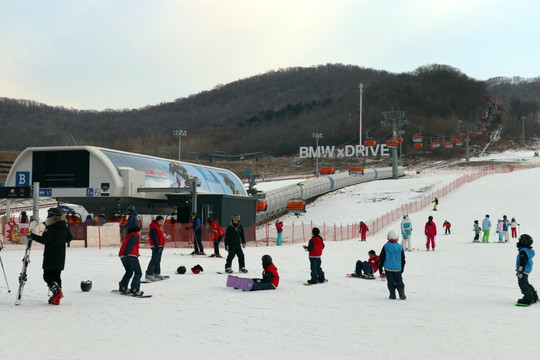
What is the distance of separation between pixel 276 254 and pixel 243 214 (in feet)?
42.3

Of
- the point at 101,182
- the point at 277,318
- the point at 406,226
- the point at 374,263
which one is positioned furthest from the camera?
the point at 101,182

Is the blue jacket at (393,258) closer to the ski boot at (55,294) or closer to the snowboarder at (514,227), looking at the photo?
the ski boot at (55,294)

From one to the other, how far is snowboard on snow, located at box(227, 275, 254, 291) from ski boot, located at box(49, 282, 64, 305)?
3.90m

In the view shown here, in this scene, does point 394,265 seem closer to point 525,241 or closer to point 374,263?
point 525,241

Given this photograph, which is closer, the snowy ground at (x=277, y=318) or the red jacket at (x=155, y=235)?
the snowy ground at (x=277, y=318)

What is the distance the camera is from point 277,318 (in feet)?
29.6

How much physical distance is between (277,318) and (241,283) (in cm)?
319

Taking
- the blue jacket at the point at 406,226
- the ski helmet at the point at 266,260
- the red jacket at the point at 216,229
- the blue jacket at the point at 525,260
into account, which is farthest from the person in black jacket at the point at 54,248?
the blue jacket at the point at 406,226

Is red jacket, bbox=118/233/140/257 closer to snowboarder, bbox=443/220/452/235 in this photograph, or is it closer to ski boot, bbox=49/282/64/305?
ski boot, bbox=49/282/64/305

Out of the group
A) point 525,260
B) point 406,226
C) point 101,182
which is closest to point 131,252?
point 525,260

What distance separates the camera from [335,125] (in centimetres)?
19700

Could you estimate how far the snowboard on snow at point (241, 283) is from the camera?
1199 centimetres

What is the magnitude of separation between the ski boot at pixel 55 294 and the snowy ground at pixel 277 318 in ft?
0.39

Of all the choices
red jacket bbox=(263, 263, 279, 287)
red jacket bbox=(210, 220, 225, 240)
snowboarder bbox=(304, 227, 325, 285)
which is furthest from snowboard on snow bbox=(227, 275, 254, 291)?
red jacket bbox=(210, 220, 225, 240)
